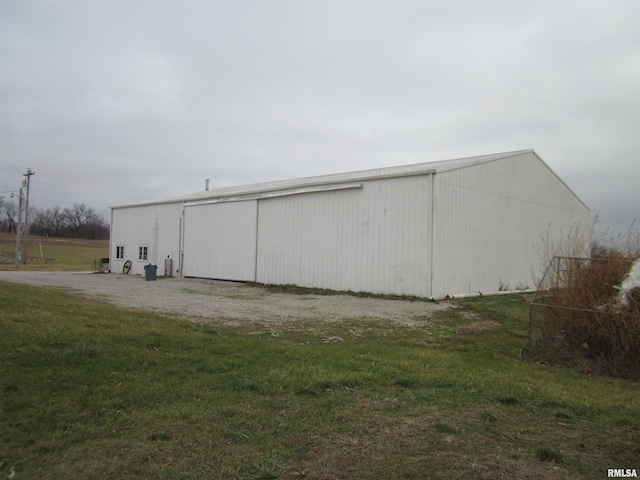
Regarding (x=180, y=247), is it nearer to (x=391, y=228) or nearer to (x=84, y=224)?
(x=391, y=228)

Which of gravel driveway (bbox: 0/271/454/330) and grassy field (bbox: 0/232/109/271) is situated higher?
grassy field (bbox: 0/232/109/271)

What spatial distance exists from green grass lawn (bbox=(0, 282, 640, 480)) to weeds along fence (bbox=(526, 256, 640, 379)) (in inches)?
20.9

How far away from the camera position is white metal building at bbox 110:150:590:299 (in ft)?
51.1

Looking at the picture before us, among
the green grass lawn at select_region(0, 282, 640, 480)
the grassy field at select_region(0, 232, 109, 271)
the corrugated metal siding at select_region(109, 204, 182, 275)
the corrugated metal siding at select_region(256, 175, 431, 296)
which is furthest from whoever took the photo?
the grassy field at select_region(0, 232, 109, 271)

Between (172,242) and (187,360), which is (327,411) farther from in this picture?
(172,242)

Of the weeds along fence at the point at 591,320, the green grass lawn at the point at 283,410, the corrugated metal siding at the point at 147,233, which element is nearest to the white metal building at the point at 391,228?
the corrugated metal siding at the point at 147,233

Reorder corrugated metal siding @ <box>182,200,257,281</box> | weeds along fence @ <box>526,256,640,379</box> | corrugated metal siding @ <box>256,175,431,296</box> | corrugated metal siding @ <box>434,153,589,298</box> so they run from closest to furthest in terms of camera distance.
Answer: weeds along fence @ <box>526,256,640,379</box> < corrugated metal siding @ <box>256,175,431,296</box> < corrugated metal siding @ <box>434,153,589,298</box> < corrugated metal siding @ <box>182,200,257,281</box>

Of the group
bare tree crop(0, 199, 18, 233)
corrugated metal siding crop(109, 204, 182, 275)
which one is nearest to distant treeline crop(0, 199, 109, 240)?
bare tree crop(0, 199, 18, 233)

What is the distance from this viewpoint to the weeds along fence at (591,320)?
638 centimetres

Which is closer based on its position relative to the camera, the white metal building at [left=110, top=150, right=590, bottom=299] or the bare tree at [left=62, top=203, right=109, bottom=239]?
the white metal building at [left=110, top=150, right=590, bottom=299]

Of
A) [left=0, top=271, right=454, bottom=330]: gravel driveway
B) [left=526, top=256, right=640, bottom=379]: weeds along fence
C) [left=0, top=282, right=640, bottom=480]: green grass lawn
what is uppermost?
[left=526, top=256, right=640, bottom=379]: weeds along fence

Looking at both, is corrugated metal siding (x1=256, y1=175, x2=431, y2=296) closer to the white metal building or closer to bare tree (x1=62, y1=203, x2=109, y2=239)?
the white metal building

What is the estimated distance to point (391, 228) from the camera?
16.1 m

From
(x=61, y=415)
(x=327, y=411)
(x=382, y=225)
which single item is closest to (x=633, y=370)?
(x=327, y=411)
